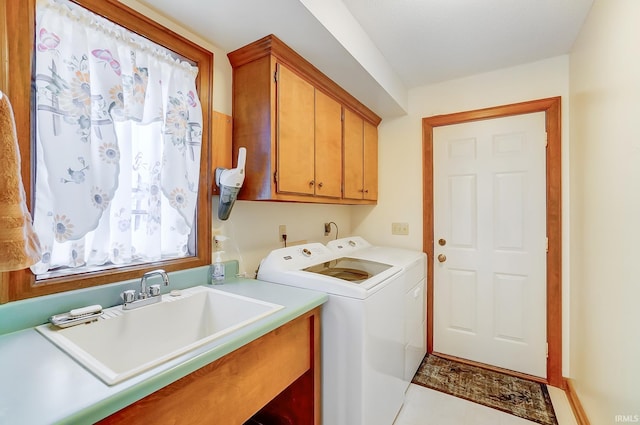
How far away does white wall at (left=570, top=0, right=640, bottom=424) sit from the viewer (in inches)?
44.1

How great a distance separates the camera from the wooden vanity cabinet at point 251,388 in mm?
751

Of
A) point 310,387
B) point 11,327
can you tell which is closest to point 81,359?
point 11,327

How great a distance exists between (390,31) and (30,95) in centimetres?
175

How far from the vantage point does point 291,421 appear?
140 cm

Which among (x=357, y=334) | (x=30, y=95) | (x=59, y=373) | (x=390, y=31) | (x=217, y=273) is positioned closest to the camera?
(x=59, y=373)

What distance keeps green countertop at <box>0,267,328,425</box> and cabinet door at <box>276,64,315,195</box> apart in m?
0.76

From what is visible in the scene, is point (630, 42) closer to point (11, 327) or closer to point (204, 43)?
point (204, 43)

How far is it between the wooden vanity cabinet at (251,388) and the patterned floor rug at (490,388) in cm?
113

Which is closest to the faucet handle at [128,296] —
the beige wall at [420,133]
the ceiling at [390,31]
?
the ceiling at [390,31]

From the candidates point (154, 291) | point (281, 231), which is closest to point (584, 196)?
point (281, 231)

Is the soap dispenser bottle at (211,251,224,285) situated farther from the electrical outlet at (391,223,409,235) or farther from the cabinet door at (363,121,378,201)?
the electrical outlet at (391,223,409,235)

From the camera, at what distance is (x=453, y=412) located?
179 cm

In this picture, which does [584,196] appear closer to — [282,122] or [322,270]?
[322,270]

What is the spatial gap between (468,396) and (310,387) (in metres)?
1.26
